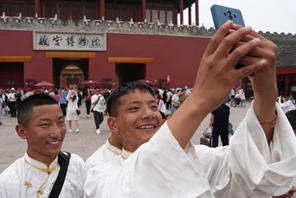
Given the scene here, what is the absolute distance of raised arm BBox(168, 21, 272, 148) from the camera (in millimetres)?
802

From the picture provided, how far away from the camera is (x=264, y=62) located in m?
0.85

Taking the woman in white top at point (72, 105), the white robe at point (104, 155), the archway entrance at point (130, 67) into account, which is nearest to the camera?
the white robe at point (104, 155)

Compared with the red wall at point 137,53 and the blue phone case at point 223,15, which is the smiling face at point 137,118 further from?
the red wall at point 137,53

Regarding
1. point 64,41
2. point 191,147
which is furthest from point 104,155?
point 64,41

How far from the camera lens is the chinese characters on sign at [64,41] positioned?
61.2 ft

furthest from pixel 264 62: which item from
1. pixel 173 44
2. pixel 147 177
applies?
pixel 173 44

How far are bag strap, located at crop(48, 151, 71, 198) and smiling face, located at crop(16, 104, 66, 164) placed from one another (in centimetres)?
7

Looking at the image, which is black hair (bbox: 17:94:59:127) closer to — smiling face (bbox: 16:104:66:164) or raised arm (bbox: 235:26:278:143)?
smiling face (bbox: 16:104:66:164)

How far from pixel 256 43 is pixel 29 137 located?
5.26 feet

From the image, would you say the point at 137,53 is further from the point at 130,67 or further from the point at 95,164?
the point at 95,164

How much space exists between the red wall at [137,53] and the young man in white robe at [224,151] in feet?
61.5

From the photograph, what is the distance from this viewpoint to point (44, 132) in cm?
191

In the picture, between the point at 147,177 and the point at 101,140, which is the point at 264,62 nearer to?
the point at 147,177

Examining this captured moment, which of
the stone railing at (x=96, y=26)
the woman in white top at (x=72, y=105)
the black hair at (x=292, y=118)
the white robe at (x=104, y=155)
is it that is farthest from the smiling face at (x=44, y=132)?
the stone railing at (x=96, y=26)
